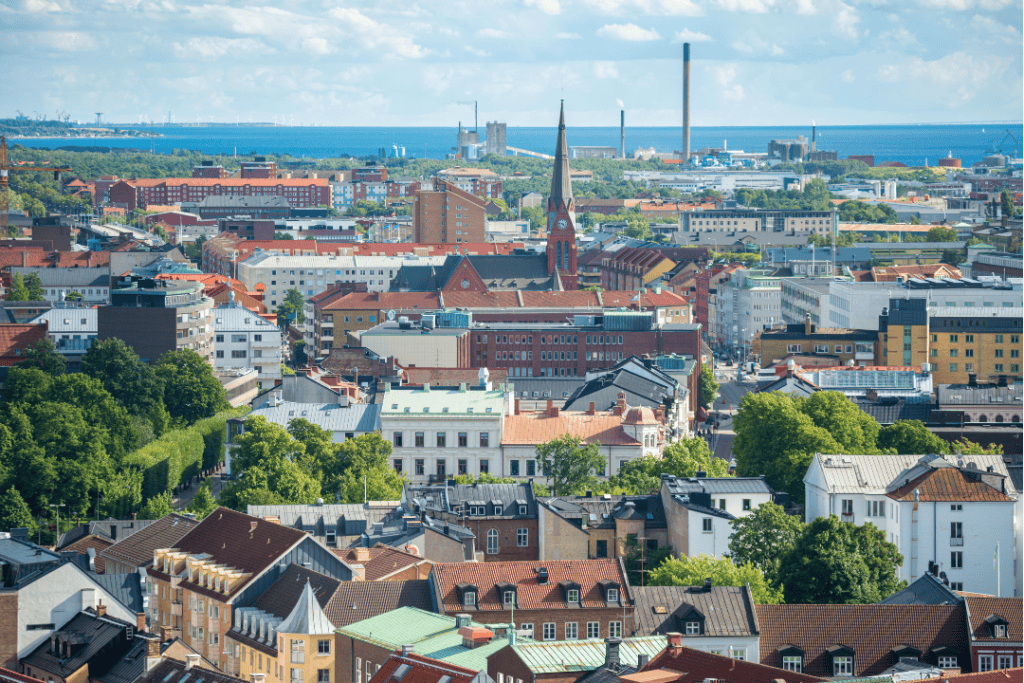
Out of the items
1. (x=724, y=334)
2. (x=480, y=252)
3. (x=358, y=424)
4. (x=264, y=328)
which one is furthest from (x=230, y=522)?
(x=480, y=252)

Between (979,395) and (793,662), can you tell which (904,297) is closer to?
(979,395)

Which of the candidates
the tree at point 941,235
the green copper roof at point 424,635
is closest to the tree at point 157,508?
the green copper roof at point 424,635

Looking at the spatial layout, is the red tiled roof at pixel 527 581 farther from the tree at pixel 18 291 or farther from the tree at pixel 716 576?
the tree at pixel 18 291

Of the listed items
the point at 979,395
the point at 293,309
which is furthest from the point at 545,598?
the point at 293,309

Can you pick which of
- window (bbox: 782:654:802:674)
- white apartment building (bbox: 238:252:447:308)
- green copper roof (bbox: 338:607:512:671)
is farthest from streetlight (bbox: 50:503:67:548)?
white apartment building (bbox: 238:252:447:308)

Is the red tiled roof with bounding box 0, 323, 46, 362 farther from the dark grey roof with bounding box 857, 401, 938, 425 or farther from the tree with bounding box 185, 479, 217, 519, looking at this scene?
the dark grey roof with bounding box 857, 401, 938, 425

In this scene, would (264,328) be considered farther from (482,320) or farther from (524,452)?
(524,452)
